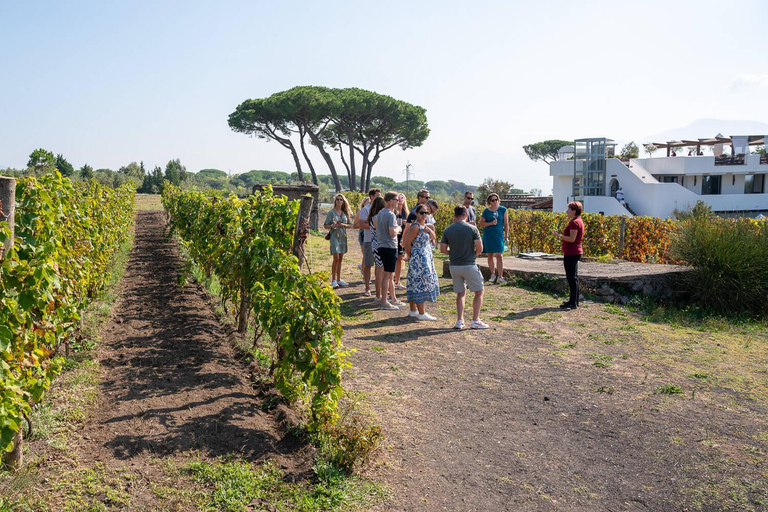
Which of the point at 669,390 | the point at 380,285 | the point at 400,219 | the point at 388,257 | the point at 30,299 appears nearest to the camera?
the point at 30,299

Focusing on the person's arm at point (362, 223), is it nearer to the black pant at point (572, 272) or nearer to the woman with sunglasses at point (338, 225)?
the woman with sunglasses at point (338, 225)

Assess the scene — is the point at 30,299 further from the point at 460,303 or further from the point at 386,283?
the point at 386,283

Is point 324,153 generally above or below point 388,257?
above

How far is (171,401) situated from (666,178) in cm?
4341

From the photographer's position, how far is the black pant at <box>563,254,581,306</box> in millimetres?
8570

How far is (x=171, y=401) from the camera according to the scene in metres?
4.70

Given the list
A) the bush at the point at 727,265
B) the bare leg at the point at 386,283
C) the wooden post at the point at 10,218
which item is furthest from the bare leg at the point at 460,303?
the wooden post at the point at 10,218

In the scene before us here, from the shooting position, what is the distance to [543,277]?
10438 millimetres

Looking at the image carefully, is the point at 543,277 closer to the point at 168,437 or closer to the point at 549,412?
the point at 549,412

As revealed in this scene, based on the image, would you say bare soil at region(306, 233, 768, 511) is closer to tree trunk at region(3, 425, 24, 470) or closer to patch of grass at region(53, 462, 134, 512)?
patch of grass at region(53, 462, 134, 512)

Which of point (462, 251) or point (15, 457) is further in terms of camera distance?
point (462, 251)

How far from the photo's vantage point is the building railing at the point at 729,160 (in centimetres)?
4050

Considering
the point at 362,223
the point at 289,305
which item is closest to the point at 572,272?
the point at 362,223

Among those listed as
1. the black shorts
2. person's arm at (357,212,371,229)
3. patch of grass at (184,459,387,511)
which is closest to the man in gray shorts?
the black shorts
